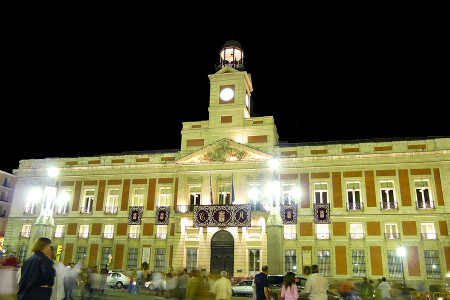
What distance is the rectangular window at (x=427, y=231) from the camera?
31.9 meters

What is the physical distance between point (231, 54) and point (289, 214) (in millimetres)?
18614

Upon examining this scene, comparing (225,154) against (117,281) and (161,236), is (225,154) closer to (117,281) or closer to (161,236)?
(161,236)

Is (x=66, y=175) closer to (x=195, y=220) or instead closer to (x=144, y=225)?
(x=144, y=225)

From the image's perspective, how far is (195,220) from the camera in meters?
35.2

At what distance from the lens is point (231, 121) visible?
128 feet

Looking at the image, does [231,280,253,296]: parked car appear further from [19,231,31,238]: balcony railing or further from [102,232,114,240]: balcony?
[19,231,31,238]: balcony railing

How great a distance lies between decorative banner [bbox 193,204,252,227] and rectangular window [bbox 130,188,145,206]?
700 centimetres

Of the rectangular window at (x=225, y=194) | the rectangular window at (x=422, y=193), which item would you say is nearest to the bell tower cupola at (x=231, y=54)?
the rectangular window at (x=225, y=194)

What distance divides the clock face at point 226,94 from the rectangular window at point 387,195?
54.4ft

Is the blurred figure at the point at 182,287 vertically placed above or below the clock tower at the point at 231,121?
below

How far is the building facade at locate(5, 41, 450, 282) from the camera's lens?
107 ft

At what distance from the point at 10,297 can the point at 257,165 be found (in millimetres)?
29832

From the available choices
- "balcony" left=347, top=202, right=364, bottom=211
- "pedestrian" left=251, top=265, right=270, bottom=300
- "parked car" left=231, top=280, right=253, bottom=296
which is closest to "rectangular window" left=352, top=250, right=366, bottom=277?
"balcony" left=347, top=202, right=364, bottom=211

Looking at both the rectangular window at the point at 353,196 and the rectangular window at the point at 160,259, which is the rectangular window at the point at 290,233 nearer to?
the rectangular window at the point at 353,196
